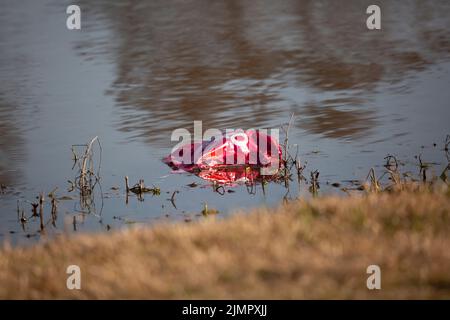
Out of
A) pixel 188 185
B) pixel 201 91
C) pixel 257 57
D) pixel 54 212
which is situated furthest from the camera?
pixel 257 57

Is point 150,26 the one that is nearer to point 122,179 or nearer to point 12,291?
point 122,179

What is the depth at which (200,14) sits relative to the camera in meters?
17.2

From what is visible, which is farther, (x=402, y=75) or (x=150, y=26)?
(x=150, y=26)

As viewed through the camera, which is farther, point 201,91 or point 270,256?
point 201,91

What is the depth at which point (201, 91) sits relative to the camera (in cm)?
1205

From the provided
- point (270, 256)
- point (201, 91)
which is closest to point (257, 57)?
point (201, 91)

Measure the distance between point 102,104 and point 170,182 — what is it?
→ 333 cm

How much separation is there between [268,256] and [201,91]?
279 inches

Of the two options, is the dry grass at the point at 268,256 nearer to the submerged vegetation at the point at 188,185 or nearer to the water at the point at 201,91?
the submerged vegetation at the point at 188,185

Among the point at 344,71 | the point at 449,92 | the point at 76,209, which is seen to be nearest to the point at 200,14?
the point at 344,71

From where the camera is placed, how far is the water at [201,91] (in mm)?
8734

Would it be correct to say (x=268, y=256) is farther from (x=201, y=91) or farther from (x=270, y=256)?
(x=201, y=91)

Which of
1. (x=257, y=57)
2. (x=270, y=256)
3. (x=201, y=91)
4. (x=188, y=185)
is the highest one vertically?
(x=257, y=57)
